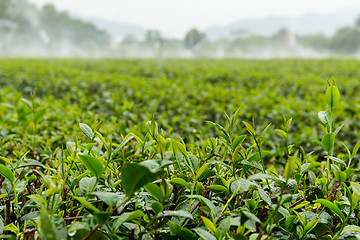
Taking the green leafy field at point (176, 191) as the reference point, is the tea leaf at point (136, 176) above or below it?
above

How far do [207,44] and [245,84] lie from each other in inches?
1574

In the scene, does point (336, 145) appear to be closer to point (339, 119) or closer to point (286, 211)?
point (339, 119)

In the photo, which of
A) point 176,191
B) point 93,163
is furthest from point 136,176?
point 176,191

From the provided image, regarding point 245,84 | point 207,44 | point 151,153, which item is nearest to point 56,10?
point 207,44

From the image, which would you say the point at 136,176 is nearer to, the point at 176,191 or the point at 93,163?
the point at 93,163

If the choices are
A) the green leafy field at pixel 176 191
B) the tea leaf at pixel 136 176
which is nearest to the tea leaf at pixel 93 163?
the green leafy field at pixel 176 191

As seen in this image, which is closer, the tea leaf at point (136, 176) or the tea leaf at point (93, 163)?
the tea leaf at point (136, 176)

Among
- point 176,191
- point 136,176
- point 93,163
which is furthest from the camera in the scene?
point 176,191

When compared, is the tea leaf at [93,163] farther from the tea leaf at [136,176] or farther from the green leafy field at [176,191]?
the tea leaf at [136,176]

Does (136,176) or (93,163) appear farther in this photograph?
(93,163)

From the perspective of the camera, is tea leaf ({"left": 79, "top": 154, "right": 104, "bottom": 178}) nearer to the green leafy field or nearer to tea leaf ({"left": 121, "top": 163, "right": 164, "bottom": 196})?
the green leafy field

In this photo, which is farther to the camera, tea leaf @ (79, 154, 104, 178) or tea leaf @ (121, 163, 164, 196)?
tea leaf @ (79, 154, 104, 178)

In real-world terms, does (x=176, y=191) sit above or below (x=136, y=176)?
below

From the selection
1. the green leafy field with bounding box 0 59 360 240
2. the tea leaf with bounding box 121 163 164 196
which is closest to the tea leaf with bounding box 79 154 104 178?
the green leafy field with bounding box 0 59 360 240
